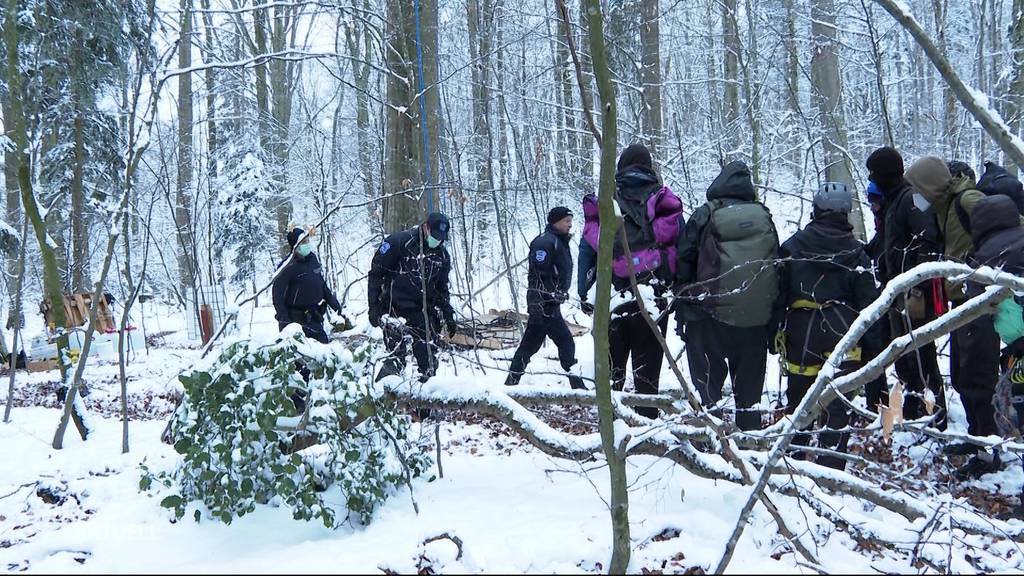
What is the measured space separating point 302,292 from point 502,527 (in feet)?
13.1

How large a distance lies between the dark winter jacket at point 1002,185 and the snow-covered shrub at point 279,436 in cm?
396

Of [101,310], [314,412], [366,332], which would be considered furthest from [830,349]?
[101,310]

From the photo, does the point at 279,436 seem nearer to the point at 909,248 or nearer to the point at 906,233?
the point at 909,248

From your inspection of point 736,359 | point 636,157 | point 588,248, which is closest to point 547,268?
point 588,248

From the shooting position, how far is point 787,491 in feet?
9.73

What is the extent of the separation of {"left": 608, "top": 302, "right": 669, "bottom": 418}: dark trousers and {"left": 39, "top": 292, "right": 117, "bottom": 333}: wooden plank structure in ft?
29.7

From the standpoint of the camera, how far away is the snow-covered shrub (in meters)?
3.13

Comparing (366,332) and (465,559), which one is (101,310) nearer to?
(366,332)

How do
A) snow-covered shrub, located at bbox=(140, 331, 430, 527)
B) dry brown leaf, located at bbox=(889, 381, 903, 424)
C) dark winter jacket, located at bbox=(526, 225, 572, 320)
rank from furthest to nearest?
dark winter jacket, located at bbox=(526, 225, 572, 320) → snow-covered shrub, located at bbox=(140, 331, 430, 527) → dry brown leaf, located at bbox=(889, 381, 903, 424)

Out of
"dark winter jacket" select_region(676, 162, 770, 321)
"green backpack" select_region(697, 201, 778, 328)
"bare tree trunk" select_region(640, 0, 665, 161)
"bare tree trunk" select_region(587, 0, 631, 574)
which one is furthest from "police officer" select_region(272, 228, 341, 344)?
"bare tree trunk" select_region(587, 0, 631, 574)

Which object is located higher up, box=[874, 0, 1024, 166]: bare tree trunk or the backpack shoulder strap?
box=[874, 0, 1024, 166]: bare tree trunk

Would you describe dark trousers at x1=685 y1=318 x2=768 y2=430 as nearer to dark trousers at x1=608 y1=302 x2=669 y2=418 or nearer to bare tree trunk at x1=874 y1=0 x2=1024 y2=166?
dark trousers at x1=608 y1=302 x2=669 y2=418

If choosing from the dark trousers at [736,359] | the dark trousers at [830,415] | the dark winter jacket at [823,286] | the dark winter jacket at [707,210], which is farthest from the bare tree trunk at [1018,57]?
the dark trousers at [736,359]

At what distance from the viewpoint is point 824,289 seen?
377 centimetres
